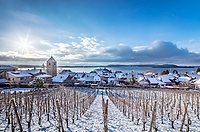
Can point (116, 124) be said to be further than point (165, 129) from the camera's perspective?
Yes

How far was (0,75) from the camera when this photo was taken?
52.2 metres

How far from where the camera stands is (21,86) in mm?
40969

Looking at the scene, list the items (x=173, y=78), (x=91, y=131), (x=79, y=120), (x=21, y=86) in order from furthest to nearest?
(x=173, y=78) → (x=21, y=86) → (x=79, y=120) → (x=91, y=131)

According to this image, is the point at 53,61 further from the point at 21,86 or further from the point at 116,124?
the point at 116,124

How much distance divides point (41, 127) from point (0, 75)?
50231mm

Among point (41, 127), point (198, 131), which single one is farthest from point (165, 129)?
point (41, 127)

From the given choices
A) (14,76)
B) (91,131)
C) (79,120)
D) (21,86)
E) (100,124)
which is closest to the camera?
(91,131)

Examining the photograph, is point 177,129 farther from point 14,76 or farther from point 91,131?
point 14,76

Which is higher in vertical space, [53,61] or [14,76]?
[53,61]

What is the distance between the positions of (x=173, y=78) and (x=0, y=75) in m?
60.3

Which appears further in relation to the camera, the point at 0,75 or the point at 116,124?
the point at 0,75

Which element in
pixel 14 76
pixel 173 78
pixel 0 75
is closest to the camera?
pixel 14 76

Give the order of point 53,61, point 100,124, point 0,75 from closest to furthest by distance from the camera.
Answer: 1. point 100,124
2. point 0,75
3. point 53,61

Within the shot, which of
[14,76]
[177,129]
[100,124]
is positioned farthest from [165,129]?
[14,76]
